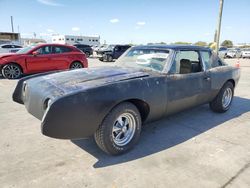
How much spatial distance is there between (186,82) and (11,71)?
789 cm

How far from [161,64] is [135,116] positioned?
112 centimetres

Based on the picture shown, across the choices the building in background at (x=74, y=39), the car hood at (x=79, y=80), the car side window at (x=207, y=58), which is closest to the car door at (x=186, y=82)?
the car side window at (x=207, y=58)

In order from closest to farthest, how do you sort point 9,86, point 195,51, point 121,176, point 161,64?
point 121,176, point 161,64, point 195,51, point 9,86

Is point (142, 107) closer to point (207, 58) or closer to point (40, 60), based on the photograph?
point (207, 58)

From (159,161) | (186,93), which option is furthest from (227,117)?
(159,161)

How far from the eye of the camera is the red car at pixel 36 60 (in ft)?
29.7

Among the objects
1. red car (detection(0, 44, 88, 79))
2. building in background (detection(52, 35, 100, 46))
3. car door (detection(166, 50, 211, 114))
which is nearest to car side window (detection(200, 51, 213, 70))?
car door (detection(166, 50, 211, 114))

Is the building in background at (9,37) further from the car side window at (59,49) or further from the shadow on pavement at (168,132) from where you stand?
the shadow on pavement at (168,132)

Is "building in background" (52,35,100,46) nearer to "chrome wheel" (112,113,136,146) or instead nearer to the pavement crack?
"chrome wheel" (112,113,136,146)

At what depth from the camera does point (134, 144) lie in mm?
3289

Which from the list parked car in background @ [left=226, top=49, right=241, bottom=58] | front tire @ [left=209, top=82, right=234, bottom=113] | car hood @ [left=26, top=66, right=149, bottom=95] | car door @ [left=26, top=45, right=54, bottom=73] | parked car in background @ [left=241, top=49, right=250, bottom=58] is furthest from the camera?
parked car in background @ [left=226, top=49, right=241, bottom=58]

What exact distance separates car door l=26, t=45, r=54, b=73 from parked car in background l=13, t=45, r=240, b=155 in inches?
236

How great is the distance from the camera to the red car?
905 cm

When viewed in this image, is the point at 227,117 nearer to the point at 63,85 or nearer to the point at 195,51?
the point at 195,51
